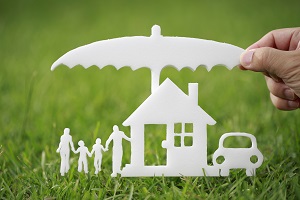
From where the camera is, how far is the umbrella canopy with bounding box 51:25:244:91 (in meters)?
2.07

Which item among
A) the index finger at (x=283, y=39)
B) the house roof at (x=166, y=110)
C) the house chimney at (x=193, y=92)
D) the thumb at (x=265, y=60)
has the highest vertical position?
the index finger at (x=283, y=39)

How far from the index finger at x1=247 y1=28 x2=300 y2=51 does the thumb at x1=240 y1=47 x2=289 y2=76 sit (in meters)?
0.32

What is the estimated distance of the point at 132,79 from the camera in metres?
4.66

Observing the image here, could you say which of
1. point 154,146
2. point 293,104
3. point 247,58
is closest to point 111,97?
point 154,146

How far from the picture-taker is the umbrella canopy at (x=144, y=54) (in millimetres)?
2072

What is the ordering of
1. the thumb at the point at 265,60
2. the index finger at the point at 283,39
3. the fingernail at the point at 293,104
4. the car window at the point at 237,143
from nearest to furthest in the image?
the thumb at the point at 265,60, the index finger at the point at 283,39, the fingernail at the point at 293,104, the car window at the point at 237,143

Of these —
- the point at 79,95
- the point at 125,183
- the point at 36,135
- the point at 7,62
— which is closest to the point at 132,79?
the point at 79,95

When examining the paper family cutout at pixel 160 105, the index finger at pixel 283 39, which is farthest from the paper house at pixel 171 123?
the index finger at pixel 283 39

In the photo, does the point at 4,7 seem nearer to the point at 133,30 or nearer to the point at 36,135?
the point at 133,30

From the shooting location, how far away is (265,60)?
2.05 m

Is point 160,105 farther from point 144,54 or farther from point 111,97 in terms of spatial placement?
point 111,97

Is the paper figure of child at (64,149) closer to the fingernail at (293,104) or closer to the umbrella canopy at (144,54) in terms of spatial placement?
the umbrella canopy at (144,54)

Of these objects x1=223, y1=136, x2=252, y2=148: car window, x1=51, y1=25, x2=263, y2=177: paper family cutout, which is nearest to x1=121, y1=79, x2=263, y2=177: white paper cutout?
x1=51, y1=25, x2=263, y2=177: paper family cutout

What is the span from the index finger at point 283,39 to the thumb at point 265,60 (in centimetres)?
32
